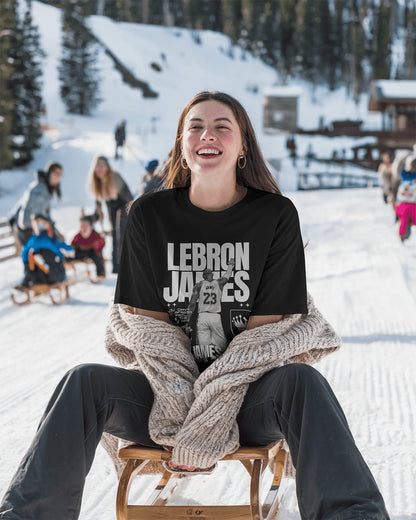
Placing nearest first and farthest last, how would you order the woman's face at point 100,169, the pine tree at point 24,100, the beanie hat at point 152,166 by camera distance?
the beanie hat at point 152,166 → the woman's face at point 100,169 → the pine tree at point 24,100

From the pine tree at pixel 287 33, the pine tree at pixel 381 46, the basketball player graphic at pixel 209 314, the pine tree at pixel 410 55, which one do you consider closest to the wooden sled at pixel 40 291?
the basketball player graphic at pixel 209 314

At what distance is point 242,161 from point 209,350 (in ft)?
2.41

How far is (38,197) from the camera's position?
26.0ft

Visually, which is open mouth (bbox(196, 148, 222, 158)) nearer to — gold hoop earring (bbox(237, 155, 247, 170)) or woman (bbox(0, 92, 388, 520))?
woman (bbox(0, 92, 388, 520))

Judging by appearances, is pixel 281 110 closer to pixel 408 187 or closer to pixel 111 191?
pixel 408 187

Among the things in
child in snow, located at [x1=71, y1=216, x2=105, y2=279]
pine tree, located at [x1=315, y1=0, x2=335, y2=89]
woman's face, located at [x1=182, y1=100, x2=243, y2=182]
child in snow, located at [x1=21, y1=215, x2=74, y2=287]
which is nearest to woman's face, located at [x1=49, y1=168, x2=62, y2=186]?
child in snow, located at [x1=21, y1=215, x2=74, y2=287]

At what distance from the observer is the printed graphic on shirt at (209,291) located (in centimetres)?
236

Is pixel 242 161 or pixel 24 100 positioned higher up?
pixel 24 100

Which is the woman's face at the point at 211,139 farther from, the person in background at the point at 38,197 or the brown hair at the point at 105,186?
the brown hair at the point at 105,186

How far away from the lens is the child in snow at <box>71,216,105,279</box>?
29.7 feet

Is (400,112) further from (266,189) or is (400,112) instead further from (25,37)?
(266,189)

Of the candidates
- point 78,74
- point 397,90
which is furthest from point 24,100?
point 397,90

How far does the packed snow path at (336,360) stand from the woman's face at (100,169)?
1.42 m

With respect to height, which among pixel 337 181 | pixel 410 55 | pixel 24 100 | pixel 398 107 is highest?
pixel 410 55
